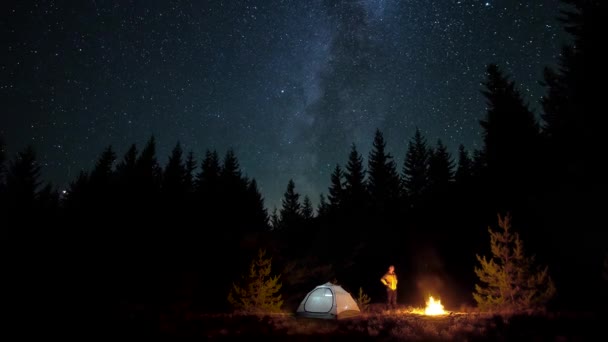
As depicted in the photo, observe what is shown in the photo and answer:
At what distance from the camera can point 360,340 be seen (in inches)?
377

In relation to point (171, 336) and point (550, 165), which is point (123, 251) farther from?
point (550, 165)

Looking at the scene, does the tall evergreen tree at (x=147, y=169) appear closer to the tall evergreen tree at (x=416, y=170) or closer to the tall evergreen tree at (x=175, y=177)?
the tall evergreen tree at (x=175, y=177)

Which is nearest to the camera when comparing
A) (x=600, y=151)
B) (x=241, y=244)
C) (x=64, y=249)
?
(x=600, y=151)

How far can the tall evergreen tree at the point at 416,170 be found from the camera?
53406mm

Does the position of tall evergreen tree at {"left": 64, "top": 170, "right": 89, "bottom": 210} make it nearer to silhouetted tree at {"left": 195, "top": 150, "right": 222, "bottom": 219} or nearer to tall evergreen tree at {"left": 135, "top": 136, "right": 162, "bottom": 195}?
tall evergreen tree at {"left": 135, "top": 136, "right": 162, "bottom": 195}

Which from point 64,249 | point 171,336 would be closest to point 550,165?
point 171,336

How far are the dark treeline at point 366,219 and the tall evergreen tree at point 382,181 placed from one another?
0.65 feet

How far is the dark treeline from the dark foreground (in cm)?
627

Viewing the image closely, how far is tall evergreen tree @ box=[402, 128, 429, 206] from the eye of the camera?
53.4 metres

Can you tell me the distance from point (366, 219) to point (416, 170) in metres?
17.4

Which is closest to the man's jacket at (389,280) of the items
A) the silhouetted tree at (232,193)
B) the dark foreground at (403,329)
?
the dark foreground at (403,329)

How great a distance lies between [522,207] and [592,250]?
6318 mm

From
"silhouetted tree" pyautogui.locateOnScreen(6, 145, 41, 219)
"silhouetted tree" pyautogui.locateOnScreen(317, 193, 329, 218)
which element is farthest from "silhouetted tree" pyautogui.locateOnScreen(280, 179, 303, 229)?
"silhouetted tree" pyautogui.locateOnScreen(6, 145, 41, 219)

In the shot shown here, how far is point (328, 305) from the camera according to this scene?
1404cm
